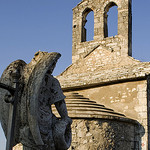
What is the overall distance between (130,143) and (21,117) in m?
5.93

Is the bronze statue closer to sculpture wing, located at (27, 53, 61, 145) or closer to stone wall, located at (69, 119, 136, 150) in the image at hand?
sculpture wing, located at (27, 53, 61, 145)

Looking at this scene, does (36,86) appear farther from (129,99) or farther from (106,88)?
(106,88)

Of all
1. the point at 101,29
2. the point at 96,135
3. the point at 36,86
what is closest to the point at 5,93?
the point at 36,86

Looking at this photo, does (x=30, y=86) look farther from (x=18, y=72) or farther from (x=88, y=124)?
(x=88, y=124)

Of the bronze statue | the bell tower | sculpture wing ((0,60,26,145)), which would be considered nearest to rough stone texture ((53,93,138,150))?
the bell tower

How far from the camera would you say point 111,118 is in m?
8.30

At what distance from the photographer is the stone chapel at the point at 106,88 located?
8.21m

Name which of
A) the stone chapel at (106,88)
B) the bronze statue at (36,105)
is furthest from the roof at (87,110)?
the bronze statue at (36,105)

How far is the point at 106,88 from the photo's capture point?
9.86 meters

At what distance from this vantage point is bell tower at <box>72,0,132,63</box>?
39.2 feet

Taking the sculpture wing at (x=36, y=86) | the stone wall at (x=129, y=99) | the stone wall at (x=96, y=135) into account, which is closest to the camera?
the sculpture wing at (x=36, y=86)

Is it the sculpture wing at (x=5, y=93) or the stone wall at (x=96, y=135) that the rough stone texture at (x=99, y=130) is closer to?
the stone wall at (x=96, y=135)

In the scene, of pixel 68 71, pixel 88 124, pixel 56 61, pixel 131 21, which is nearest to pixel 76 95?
pixel 88 124

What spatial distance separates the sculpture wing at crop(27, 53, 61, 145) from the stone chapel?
4.74m
